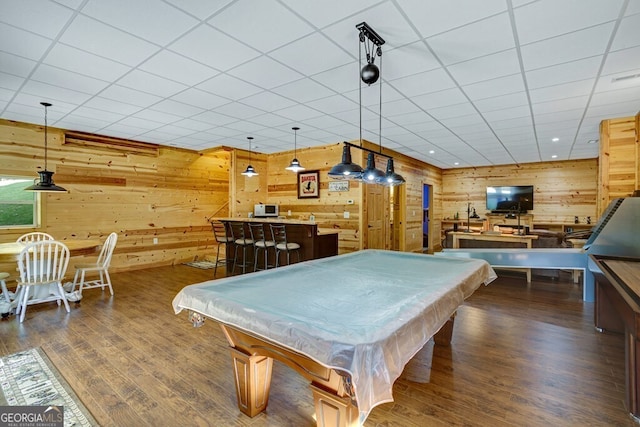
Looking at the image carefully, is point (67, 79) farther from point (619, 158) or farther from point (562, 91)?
point (619, 158)

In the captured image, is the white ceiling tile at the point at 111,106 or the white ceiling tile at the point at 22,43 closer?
the white ceiling tile at the point at 22,43

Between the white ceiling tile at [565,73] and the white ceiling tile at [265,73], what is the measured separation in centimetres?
240

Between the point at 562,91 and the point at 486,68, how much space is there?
1.29 meters

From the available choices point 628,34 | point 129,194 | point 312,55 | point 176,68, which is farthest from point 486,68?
point 129,194

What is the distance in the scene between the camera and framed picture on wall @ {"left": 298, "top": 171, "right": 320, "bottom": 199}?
6730 millimetres

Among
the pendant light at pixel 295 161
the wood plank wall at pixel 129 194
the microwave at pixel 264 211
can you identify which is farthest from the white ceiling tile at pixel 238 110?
the wood plank wall at pixel 129 194

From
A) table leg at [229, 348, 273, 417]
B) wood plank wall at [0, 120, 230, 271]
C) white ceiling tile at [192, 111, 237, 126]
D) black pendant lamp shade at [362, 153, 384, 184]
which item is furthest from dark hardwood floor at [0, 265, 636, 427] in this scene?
white ceiling tile at [192, 111, 237, 126]

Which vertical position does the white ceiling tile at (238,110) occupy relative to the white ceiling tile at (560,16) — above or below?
above

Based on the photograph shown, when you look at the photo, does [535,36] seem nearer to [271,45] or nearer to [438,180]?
[271,45]

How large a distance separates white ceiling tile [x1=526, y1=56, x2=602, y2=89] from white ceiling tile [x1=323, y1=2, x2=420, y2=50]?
1.53 meters

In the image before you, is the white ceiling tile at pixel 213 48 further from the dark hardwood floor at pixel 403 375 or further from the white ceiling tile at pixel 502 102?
the white ceiling tile at pixel 502 102

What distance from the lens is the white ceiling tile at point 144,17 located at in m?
2.05

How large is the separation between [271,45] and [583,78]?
3.16 m

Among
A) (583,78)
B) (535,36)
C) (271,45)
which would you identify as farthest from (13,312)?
(583,78)
